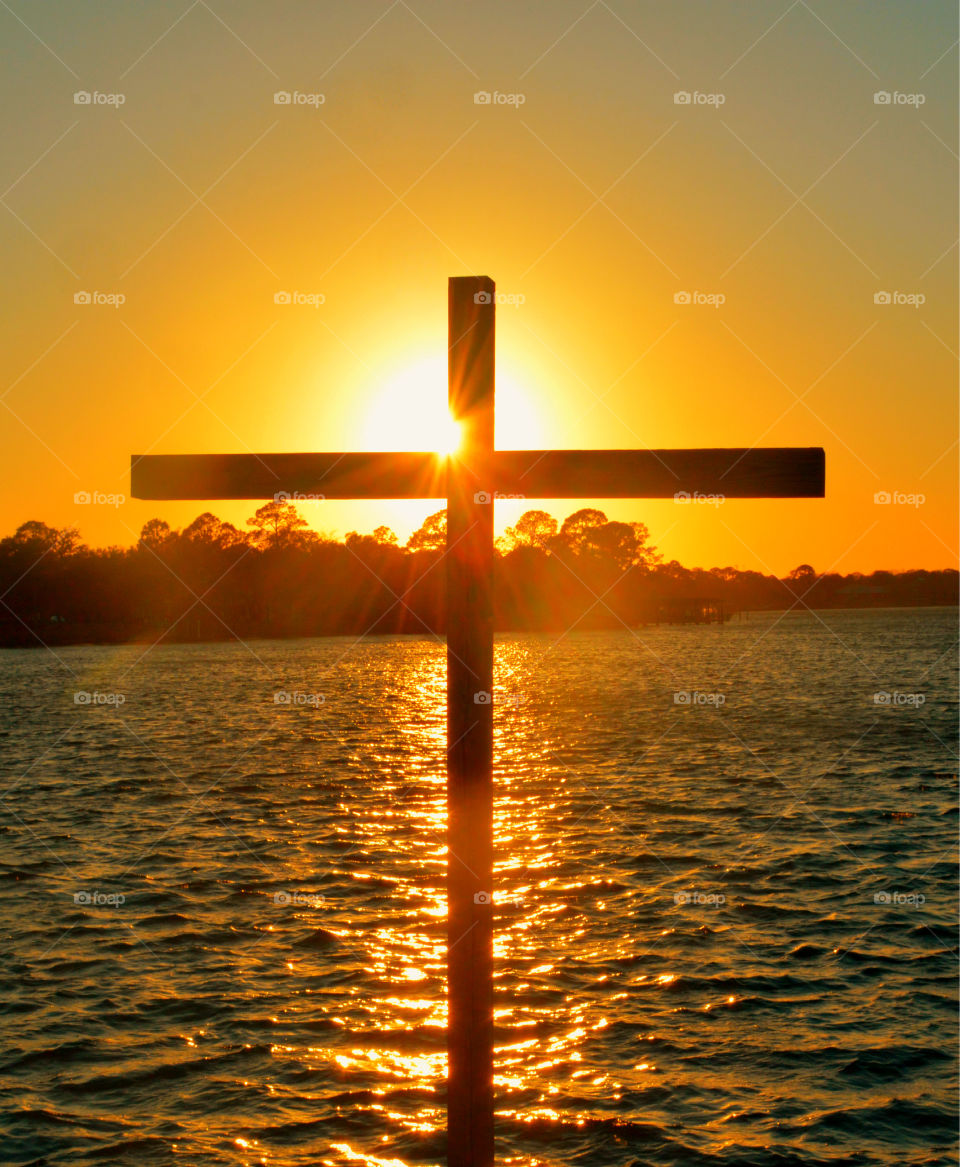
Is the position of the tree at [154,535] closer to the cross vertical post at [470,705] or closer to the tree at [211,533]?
the tree at [211,533]

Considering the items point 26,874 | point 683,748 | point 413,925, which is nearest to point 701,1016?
point 413,925

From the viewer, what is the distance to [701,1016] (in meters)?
12.0

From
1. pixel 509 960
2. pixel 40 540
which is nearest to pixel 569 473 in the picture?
pixel 509 960

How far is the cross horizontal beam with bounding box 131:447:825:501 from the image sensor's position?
4512mm

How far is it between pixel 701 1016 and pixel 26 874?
1247 cm

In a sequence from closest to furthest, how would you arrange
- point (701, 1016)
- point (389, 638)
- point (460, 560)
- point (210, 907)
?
point (460, 560), point (701, 1016), point (210, 907), point (389, 638)

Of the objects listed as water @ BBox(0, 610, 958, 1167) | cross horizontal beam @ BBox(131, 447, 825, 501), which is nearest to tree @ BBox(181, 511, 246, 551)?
water @ BBox(0, 610, 958, 1167)

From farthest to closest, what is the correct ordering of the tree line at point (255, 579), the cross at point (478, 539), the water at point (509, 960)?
the tree line at point (255, 579) < the water at point (509, 960) < the cross at point (478, 539)

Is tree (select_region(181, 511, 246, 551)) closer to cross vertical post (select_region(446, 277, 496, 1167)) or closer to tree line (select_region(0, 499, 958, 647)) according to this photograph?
tree line (select_region(0, 499, 958, 647))

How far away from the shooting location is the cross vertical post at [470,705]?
444 cm

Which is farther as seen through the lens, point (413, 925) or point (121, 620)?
point (121, 620)

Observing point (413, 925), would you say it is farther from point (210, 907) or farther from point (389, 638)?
point (389, 638)

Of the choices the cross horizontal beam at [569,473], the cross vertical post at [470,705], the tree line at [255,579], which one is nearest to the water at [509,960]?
the cross vertical post at [470,705]

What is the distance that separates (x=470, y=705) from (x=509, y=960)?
34.1ft
